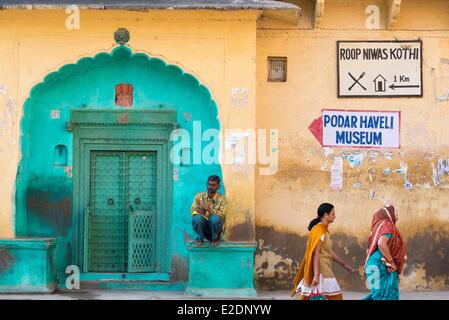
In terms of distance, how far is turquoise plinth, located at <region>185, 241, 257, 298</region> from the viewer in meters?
11.9

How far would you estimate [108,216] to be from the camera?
12.9 meters

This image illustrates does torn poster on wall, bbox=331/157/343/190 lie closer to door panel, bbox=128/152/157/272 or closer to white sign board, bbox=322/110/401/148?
white sign board, bbox=322/110/401/148

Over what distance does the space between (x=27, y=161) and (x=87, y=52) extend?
1.66 m

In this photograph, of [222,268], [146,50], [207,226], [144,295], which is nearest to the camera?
[207,226]

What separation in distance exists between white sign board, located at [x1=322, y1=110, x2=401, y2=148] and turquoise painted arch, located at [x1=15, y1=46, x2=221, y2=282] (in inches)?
62.2

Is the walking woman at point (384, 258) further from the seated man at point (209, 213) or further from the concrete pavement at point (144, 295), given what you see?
the seated man at point (209, 213)

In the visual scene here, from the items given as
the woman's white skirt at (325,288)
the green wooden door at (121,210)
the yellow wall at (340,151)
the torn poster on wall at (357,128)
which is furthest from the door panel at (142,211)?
the woman's white skirt at (325,288)

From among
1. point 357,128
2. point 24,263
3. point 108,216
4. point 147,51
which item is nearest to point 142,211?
point 108,216

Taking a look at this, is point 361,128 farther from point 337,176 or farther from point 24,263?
point 24,263

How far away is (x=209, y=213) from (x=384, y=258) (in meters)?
2.67

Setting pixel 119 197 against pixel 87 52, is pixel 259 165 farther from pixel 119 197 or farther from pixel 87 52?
pixel 87 52

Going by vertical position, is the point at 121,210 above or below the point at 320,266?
above

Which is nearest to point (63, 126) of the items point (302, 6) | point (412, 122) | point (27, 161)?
point (27, 161)

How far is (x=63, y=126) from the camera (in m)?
12.8
